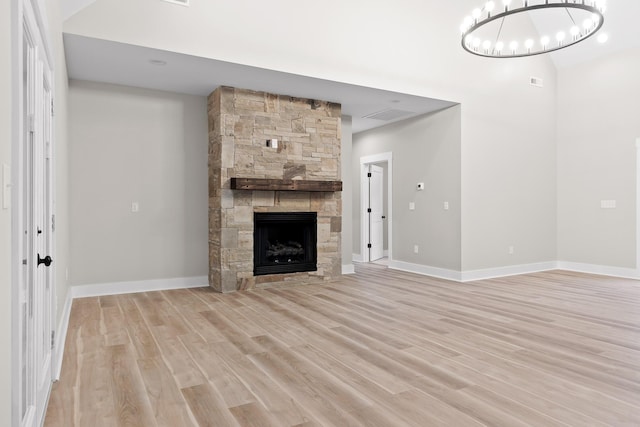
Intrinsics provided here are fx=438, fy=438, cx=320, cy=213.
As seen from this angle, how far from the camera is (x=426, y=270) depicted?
6.96 m

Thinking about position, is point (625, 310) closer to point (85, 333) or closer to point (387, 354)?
point (387, 354)

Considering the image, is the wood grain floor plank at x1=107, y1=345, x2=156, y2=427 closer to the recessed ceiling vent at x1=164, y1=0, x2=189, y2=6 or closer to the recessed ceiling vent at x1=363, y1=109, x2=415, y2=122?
the recessed ceiling vent at x1=164, y1=0, x2=189, y2=6

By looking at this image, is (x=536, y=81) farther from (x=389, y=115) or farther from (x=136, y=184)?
(x=136, y=184)

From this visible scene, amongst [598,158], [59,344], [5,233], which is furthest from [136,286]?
[598,158]

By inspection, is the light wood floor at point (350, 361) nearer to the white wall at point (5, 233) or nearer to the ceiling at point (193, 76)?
the white wall at point (5, 233)

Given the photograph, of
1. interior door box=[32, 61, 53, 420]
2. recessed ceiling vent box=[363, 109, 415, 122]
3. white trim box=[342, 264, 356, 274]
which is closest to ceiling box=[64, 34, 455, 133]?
recessed ceiling vent box=[363, 109, 415, 122]

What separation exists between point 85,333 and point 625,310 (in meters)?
5.27

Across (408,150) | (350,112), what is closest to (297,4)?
(350,112)

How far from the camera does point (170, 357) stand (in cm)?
317

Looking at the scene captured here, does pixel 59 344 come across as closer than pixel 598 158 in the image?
Yes

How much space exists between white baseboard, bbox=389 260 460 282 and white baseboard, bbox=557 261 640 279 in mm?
2448

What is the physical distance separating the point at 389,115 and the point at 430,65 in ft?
4.03

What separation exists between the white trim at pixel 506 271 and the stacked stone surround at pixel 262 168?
194 cm

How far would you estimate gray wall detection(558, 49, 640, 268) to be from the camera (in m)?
6.63
